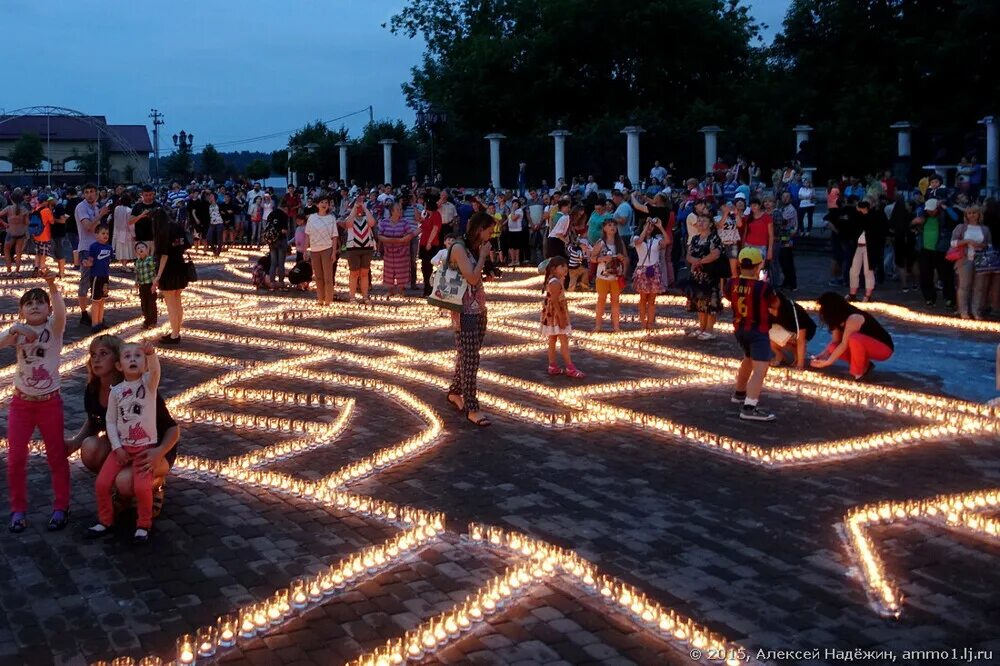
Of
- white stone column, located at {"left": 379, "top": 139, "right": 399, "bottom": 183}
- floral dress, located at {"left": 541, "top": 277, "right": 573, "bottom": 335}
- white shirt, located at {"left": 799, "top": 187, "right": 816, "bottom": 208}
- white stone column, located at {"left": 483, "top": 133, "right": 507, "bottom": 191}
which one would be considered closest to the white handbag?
floral dress, located at {"left": 541, "top": 277, "right": 573, "bottom": 335}

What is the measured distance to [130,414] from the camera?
22.7 feet

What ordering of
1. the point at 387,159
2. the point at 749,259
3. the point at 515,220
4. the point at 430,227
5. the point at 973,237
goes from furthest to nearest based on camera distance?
the point at 387,159
the point at 515,220
the point at 430,227
the point at 973,237
the point at 749,259

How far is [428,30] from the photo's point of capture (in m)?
59.3

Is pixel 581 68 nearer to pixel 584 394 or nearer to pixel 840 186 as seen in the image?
pixel 840 186

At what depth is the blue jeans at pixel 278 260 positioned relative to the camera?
1948 cm

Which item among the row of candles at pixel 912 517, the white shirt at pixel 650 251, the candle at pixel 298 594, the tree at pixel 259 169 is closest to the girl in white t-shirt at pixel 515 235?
the white shirt at pixel 650 251

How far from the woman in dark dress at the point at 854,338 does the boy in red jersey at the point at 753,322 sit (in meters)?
2.19

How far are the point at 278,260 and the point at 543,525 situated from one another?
13.5 metres

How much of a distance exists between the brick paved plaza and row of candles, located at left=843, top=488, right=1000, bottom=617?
28mm

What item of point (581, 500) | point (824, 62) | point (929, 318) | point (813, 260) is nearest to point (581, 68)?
point (824, 62)

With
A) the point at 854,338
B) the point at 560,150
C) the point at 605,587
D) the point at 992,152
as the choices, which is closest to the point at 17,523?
the point at 605,587

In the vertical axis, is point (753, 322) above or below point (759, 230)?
below

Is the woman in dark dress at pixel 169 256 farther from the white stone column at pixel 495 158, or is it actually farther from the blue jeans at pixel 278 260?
the white stone column at pixel 495 158

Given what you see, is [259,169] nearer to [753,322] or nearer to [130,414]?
[753,322]
